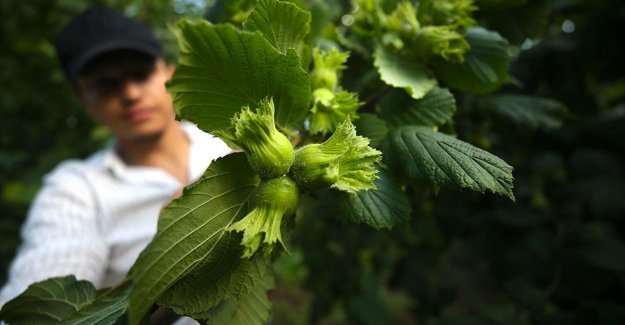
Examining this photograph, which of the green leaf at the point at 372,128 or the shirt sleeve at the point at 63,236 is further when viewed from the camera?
the shirt sleeve at the point at 63,236

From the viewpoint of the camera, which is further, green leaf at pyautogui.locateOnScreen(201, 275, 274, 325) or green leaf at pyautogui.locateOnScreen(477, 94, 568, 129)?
green leaf at pyautogui.locateOnScreen(477, 94, 568, 129)

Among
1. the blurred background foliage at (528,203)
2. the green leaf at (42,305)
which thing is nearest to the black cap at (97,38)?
the blurred background foliage at (528,203)

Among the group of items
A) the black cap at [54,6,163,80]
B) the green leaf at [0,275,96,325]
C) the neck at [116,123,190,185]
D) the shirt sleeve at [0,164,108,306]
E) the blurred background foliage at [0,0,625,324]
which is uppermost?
the black cap at [54,6,163,80]

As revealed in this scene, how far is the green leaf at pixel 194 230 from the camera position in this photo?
0.50 meters

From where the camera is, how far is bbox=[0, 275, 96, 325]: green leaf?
712mm

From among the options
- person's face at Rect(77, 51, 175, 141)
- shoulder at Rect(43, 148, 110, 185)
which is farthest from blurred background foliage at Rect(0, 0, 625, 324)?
shoulder at Rect(43, 148, 110, 185)

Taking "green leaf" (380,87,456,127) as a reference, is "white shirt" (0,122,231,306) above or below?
above

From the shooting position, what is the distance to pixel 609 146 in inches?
61.6

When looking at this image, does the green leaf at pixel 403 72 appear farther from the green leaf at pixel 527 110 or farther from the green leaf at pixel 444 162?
the green leaf at pixel 527 110

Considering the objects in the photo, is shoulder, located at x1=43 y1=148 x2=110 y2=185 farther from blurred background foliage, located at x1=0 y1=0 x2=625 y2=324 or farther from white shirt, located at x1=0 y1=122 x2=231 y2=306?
blurred background foliage, located at x1=0 y1=0 x2=625 y2=324

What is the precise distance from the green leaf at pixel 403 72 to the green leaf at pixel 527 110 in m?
0.34

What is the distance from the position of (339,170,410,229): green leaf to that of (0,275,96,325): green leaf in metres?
0.45

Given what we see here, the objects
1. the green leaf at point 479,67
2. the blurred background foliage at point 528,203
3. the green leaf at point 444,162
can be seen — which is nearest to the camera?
the green leaf at point 444,162

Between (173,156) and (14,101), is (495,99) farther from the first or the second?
(14,101)
